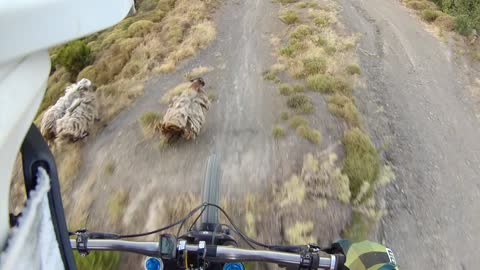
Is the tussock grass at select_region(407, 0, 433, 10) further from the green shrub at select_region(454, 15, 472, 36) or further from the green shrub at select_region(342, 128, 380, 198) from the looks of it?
the green shrub at select_region(342, 128, 380, 198)

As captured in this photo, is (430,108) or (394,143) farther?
(430,108)

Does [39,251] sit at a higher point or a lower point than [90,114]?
higher

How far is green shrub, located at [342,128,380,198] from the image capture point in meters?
8.00

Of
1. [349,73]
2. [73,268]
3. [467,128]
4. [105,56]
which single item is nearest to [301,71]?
[349,73]

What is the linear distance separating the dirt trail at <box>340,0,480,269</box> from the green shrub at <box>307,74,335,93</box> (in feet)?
2.77

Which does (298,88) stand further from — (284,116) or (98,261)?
(98,261)

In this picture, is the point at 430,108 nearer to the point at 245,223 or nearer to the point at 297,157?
the point at 297,157

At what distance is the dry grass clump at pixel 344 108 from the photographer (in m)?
9.77

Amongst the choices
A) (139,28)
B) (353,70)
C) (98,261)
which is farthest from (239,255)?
(139,28)

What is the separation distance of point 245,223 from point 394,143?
4344 millimetres

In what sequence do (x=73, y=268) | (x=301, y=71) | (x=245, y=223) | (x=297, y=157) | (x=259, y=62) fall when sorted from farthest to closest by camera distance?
(x=259, y=62) → (x=301, y=71) → (x=297, y=157) → (x=245, y=223) → (x=73, y=268)

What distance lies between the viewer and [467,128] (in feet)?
35.2

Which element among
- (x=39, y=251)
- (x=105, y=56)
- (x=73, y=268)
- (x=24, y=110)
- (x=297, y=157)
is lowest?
(x=105, y=56)

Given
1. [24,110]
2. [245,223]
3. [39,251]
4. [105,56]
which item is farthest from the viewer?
[105,56]
